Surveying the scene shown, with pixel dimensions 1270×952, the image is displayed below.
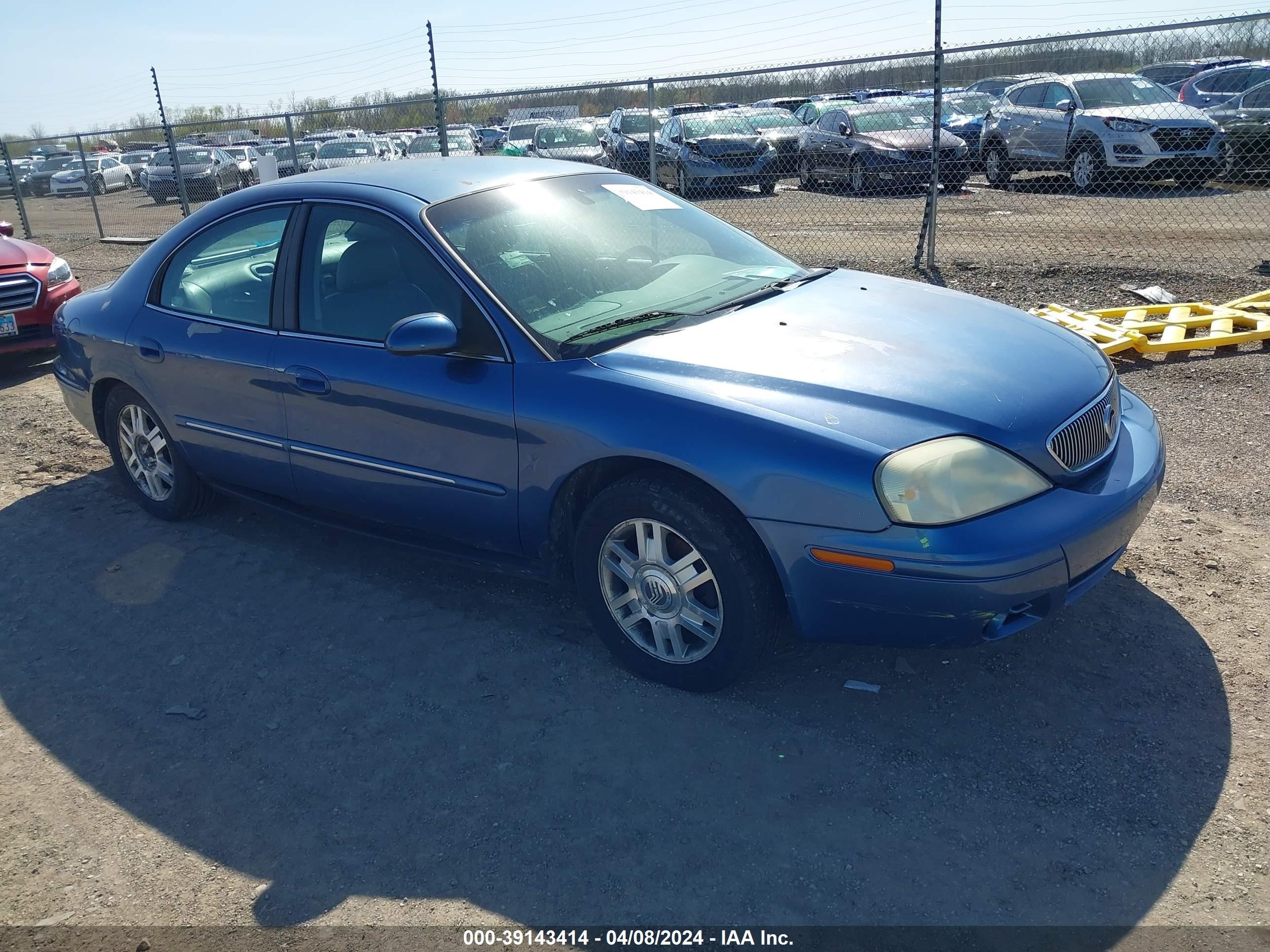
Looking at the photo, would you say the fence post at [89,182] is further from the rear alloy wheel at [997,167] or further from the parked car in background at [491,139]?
the rear alloy wheel at [997,167]

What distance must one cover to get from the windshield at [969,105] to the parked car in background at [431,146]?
853 centimetres

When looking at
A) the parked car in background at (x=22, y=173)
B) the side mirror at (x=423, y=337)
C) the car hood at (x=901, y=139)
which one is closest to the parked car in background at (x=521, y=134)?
the car hood at (x=901, y=139)

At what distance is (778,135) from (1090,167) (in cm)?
447

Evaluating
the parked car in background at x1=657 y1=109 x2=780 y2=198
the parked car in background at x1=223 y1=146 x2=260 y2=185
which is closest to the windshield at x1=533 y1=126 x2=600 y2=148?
the parked car in background at x1=657 y1=109 x2=780 y2=198

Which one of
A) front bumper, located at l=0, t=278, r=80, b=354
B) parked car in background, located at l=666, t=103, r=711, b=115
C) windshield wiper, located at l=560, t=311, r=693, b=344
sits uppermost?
parked car in background, located at l=666, t=103, r=711, b=115

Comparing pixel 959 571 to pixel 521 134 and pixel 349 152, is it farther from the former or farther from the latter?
pixel 349 152

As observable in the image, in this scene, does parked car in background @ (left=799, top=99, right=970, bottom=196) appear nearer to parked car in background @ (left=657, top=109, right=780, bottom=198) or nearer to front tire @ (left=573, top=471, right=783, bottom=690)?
parked car in background @ (left=657, top=109, right=780, bottom=198)

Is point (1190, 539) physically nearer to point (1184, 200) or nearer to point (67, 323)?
point (67, 323)

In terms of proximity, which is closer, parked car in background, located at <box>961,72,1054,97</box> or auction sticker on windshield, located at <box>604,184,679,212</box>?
auction sticker on windshield, located at <box>604,184,679,212</box>

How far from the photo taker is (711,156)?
44.4 feet

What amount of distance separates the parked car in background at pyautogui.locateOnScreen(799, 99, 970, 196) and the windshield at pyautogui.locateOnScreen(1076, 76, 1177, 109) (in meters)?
A: 1.68

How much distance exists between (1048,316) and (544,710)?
5.27 meters

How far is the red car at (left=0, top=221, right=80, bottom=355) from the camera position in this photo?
847 cm

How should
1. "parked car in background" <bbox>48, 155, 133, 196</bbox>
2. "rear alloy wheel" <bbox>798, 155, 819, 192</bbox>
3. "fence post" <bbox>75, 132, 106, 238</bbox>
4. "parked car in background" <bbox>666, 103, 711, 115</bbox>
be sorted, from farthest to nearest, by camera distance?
"parked car in background" <bbox>48, 155, 133, 196</bbox>
"fence post" <bbox>75, 132, 106, 238</bbox>
"rear alloy wheel" <bbox>798, 155, 819, 192</bbox>
"parked car in background" <bbox>666, 103, 711, 115</bbox>
